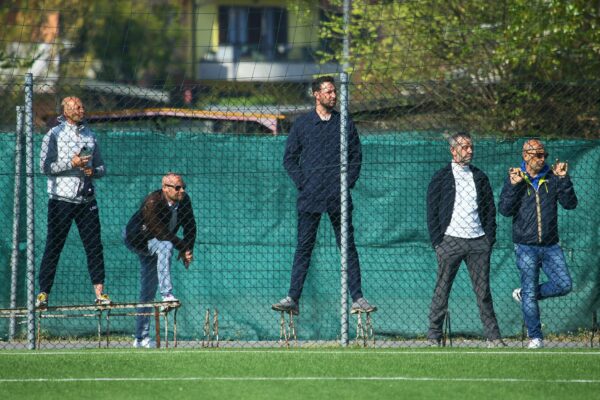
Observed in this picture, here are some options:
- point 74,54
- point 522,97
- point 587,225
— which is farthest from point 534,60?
point 74,54

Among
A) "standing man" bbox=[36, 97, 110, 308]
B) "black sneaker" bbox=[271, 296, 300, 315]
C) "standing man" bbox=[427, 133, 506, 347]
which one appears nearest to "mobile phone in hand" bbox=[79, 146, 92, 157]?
"standing man" bbox=[36, 97, 110, 308]

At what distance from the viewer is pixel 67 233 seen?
36.8ft

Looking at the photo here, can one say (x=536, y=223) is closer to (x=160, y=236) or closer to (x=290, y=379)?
(x=290, y=379)

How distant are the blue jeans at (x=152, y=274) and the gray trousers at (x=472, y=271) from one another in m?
2.46

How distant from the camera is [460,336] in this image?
1206cm

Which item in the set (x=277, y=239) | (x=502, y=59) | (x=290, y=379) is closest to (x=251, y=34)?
(x=502, y=59)

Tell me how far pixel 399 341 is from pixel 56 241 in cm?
349

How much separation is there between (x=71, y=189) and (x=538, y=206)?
4.25 metres

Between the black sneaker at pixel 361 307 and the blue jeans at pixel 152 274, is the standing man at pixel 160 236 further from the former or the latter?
the black sneaker at pixel 361 307

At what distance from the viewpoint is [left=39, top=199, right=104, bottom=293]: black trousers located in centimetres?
Result: 1110

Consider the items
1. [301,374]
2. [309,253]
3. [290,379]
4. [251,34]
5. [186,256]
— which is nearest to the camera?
[290,379]

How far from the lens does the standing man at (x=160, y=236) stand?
11023mm

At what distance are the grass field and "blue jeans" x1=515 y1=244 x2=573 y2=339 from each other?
0.69 metres

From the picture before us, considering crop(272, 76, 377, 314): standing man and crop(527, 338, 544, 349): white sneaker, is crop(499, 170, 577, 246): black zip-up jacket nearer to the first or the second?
crop(527, 338, 544, 349): white sneaker
